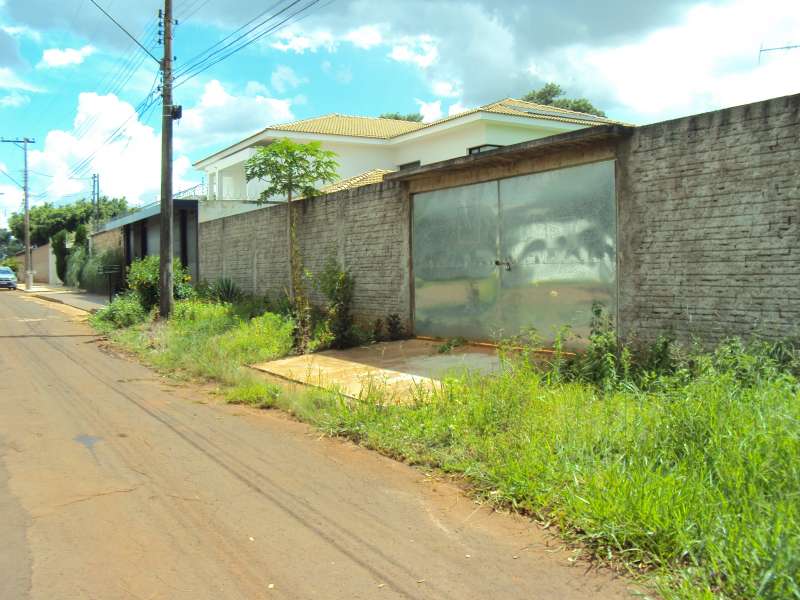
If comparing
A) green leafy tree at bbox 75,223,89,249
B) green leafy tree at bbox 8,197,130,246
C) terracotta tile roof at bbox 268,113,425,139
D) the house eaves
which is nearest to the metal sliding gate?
the house eaves

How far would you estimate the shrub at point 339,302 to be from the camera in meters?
12.3

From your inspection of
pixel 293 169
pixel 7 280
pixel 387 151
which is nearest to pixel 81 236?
pixel 7 280

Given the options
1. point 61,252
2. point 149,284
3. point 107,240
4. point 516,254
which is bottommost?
point 149,284

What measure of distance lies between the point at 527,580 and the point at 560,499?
0.92 metres

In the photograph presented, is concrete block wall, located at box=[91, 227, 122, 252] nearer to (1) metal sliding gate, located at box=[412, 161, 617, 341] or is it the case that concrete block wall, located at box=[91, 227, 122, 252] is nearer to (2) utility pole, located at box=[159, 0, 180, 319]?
(2) utility pole, located at box=[159, 0, 180, 319]

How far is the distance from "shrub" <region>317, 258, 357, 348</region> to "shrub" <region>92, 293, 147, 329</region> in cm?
724

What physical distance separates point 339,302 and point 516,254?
3.94 meters

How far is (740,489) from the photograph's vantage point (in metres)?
3.91

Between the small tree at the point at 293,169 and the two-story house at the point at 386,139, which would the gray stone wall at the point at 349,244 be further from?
the two-story house at the point at 386,139

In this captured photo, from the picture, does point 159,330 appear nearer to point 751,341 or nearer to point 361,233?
point 361,233

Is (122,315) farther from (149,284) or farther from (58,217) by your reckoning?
(58,217)

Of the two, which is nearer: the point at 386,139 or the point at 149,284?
the point at 149,284

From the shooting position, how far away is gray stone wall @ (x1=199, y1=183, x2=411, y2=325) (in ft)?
40.7

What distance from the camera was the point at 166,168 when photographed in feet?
52.9
